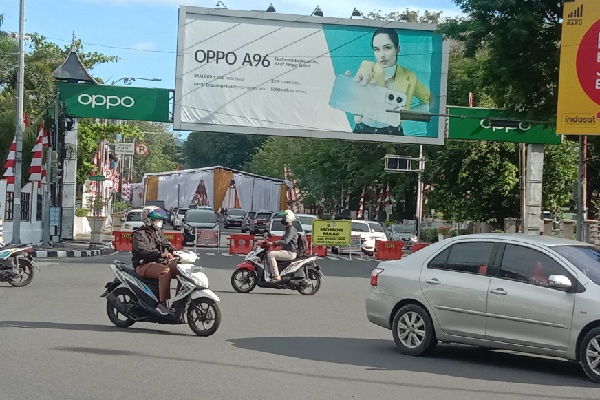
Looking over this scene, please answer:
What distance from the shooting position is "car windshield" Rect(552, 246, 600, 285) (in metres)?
10.6

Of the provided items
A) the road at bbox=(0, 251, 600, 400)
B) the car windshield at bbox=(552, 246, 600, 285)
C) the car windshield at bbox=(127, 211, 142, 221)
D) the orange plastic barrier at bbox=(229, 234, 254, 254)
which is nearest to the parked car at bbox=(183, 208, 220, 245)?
the car windshield at bbox=(127, 211, 142, 221)

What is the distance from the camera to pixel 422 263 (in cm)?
1202

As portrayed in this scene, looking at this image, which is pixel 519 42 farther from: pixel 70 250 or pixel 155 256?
pixel 155 256

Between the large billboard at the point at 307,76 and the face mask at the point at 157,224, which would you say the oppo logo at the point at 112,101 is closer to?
the large billboard at the point at 307,76

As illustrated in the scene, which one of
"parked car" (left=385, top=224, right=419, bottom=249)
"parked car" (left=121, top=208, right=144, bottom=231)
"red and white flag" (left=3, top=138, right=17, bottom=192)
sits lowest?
"parked car" (left=385, top=224, right=419, bottom=249)

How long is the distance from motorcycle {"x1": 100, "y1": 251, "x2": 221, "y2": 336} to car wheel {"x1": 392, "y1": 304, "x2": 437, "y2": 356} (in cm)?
247

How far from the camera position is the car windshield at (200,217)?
48.0 m

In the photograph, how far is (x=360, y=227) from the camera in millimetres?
42312

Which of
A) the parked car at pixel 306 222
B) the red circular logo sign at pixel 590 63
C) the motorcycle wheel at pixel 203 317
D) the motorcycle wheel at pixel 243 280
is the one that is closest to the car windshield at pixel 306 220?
the parked car at pixel 306 222

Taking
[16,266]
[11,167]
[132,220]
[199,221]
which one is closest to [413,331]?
[16,266]

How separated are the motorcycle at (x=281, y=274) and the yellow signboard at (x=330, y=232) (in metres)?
15.7

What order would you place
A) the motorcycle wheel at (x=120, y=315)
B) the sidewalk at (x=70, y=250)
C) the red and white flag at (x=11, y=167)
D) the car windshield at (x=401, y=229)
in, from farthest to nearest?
the car windshield at (x=401, y=229)
the red and white flag at (x=11, y=167)
the sidewalk at (x=70, y=250)
the motorcycle wheel at (x=120, y=315)

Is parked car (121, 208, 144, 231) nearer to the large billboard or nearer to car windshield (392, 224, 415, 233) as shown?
the large billboard

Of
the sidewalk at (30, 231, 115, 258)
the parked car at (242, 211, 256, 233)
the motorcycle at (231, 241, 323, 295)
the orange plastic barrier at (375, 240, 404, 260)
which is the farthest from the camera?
the parked car at (242, 211, 256, 233)
